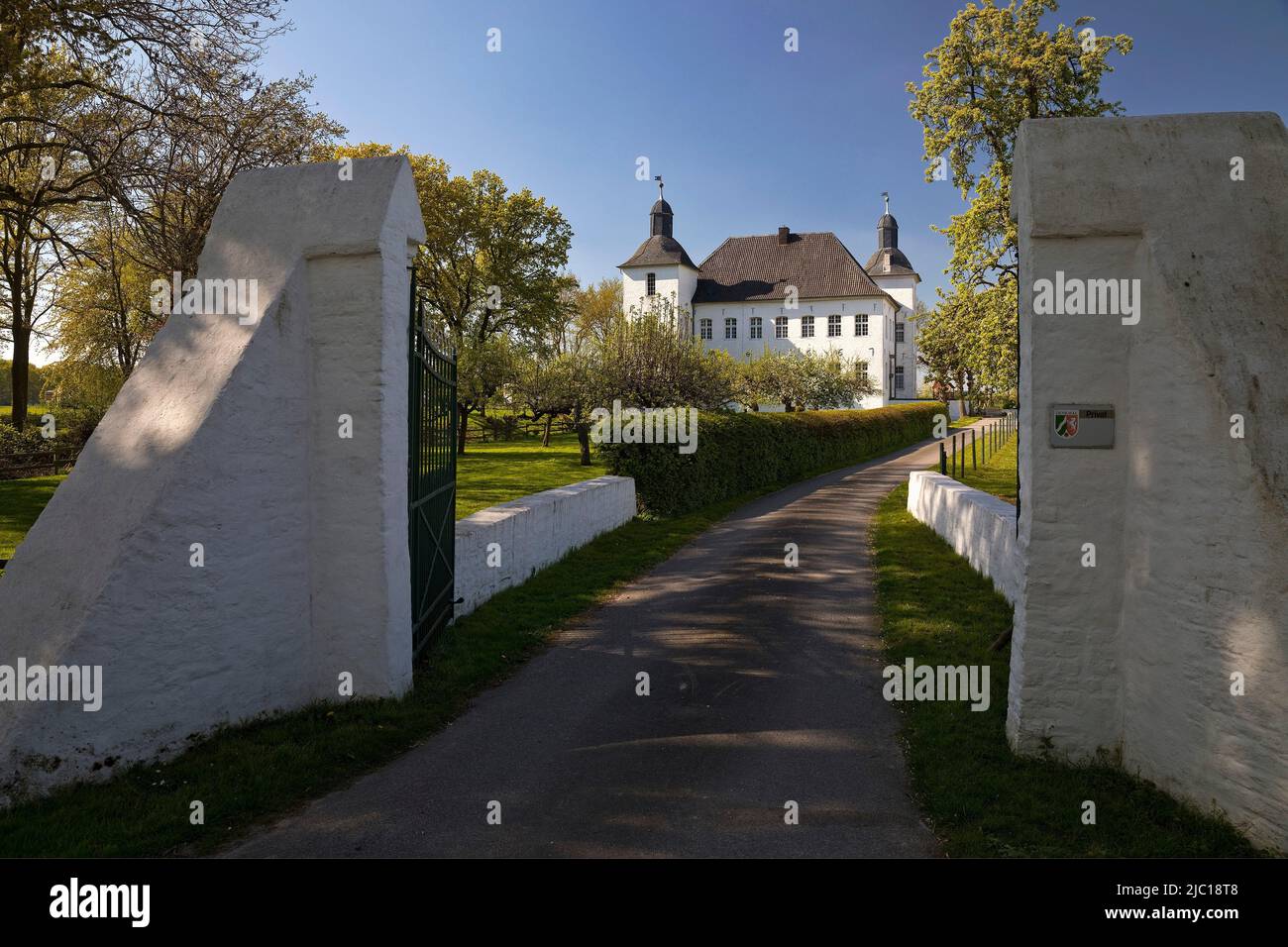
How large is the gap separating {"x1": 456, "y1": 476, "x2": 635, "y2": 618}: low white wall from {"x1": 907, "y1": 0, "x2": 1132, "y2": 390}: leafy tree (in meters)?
10.5

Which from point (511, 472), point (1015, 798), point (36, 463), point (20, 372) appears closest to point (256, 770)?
point (1015, 798)

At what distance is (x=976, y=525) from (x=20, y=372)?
31.7 metres

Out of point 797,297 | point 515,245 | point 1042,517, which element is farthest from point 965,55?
point 797,297

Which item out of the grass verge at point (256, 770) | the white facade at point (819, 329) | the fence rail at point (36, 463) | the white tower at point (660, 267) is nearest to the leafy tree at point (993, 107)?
the grass verge at point (256, 770)

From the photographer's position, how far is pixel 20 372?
93.4 feet

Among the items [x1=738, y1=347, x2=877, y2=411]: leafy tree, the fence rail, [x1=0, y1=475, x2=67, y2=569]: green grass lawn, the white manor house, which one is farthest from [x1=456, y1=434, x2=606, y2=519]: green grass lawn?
the white manor house

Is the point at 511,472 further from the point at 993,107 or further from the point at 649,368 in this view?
the point at 993,107

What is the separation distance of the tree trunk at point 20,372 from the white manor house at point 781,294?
142ft

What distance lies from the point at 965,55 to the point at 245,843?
22.1 meters

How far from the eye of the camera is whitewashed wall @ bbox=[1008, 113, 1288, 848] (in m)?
4.23

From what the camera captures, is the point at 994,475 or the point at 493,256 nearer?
the point at 994,475

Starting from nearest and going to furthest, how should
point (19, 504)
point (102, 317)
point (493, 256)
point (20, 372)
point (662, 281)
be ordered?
point (19, 504), point (20, 372), point (102, 317), point (493, 256), point (662, 281)

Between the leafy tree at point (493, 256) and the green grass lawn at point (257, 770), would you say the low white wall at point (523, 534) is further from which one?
the leafy tree at point (493, 256)
